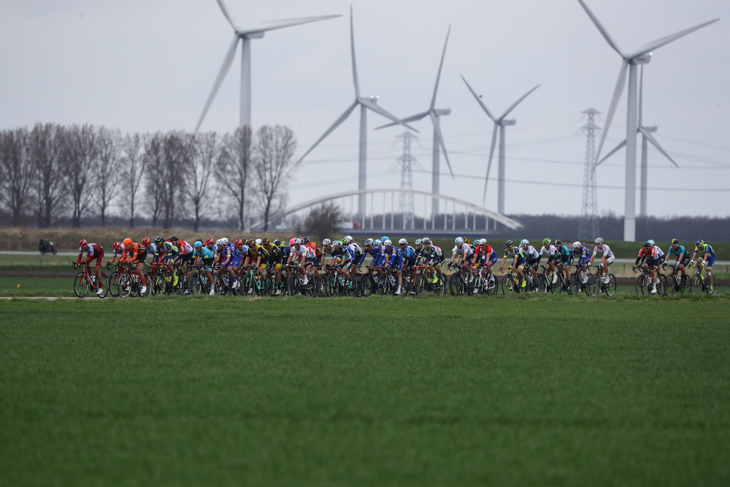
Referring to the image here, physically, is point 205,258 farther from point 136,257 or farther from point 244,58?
point 244,58

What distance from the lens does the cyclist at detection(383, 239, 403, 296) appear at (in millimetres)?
29672

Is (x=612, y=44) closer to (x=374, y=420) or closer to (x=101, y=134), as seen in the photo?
(x=101, y=134)

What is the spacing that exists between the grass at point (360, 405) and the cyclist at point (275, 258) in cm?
1082

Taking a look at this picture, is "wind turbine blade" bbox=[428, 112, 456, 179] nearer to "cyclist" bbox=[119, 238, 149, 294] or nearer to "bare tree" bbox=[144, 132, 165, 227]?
"bare tree" bbox=[144, 132, 165, 227]

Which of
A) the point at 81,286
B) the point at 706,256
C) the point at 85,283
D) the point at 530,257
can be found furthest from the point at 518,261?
the point at 81,286

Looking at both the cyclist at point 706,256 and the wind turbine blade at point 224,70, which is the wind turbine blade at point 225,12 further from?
the cyclist at point 706,256

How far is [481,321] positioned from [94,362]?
995 centimetres

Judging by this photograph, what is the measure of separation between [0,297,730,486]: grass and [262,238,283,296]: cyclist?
10820mm

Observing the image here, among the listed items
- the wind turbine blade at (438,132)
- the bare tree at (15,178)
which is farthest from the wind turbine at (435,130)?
the bare tree at (15,178)

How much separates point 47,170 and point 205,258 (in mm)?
61175

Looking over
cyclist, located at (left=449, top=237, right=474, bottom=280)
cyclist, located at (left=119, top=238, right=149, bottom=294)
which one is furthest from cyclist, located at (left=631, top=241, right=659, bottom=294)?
cyclist, located at (left=119, top=238, right=149, bottom=294)

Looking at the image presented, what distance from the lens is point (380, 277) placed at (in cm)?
3025

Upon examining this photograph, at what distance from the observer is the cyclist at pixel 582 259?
3123 cm

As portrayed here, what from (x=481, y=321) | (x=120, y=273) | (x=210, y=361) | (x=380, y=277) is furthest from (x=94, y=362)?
(x=380, y=277)
